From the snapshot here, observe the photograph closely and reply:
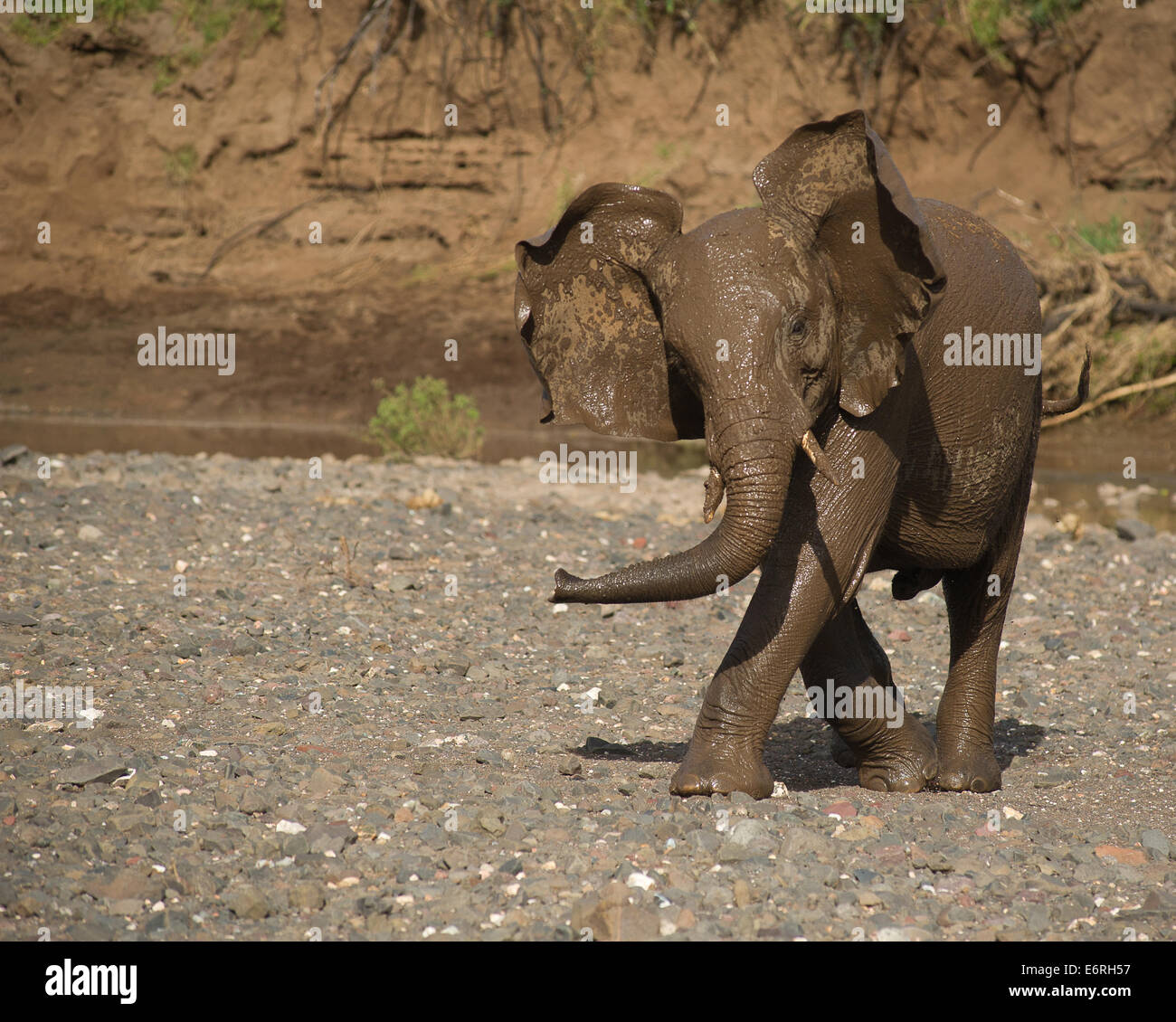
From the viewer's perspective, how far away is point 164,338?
835 inches

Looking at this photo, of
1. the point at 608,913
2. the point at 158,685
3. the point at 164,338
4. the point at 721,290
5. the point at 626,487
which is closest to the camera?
the point at 608,913

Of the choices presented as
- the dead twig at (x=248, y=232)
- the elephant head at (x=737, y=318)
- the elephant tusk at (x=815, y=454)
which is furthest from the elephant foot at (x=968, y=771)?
the dead twig at (x=248, y=232)

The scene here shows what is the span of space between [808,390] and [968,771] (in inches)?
80.4

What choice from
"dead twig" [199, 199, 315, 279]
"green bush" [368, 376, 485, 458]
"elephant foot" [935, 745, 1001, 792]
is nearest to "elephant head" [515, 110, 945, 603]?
"elephant foot" [935, 745, 1001, 792]

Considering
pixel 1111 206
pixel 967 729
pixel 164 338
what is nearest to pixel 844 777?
pixel 967 729

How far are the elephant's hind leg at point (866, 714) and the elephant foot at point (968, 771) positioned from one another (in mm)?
86

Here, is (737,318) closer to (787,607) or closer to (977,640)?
(787,607)

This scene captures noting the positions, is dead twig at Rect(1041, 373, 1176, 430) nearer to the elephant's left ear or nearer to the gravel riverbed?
the gravel riverbed

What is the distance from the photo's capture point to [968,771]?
564 centimetres

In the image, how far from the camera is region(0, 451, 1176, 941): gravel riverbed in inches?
157

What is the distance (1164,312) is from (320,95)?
14.0 meters

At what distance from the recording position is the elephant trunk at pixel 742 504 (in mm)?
4223

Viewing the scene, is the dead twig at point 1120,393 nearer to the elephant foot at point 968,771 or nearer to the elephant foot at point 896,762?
the elephant foot at point 968,771

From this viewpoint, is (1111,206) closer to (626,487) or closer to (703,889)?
(626,487)
